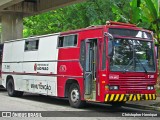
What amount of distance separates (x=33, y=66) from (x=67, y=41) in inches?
131

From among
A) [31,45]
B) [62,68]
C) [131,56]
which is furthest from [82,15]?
[131,56]

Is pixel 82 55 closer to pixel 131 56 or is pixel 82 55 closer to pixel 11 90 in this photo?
pixel 131 56

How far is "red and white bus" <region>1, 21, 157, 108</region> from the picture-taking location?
12930 mm

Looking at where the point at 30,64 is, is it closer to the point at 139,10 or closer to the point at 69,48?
the point at 69,48

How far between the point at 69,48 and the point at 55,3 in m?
12.1

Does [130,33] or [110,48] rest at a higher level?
[130,33]

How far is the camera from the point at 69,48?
15055 mm

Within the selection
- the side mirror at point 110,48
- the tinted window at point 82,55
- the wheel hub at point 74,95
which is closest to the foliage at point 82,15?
the tinted window at point 82,55

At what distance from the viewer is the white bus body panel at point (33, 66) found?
637 inches

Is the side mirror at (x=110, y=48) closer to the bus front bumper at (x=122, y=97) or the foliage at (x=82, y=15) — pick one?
the bus front bumper at (x=122, y=97)

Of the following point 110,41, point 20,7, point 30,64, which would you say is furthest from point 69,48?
point 20,7

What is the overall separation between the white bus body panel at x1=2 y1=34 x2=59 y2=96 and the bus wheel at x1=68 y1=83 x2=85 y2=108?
1254 millimetres

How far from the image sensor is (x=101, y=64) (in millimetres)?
13078

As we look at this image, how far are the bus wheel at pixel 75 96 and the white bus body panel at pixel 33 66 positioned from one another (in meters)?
1.25
